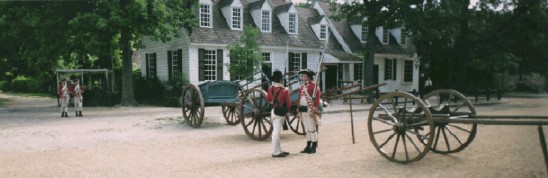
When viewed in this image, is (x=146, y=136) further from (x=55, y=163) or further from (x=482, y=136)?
(x=482, y=136)

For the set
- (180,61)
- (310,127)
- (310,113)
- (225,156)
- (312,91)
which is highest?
(180,61)

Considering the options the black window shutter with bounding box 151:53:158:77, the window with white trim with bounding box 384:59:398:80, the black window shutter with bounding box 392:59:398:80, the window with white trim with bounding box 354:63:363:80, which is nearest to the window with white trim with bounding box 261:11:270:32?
the black window shutter with bounding box 151:53:158:77

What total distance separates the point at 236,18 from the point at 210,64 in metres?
3.71

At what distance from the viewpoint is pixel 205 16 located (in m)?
24.8

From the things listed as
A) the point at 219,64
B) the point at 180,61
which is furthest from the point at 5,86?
the point at 219,64

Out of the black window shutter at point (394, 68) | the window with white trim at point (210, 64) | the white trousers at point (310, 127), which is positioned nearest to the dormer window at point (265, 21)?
the window with white trim at point (210, 64)

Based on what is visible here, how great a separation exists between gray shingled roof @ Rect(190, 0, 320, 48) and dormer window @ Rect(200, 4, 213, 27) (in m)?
0.37

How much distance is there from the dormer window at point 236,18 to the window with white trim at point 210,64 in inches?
103

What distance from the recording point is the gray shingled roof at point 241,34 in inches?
948

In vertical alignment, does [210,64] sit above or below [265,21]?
below

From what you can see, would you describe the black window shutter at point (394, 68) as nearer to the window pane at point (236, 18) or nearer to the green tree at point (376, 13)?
the green tree at point (376, 13)

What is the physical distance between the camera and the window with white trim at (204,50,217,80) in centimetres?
2409

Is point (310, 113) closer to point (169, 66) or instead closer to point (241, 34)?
point (241, 34)

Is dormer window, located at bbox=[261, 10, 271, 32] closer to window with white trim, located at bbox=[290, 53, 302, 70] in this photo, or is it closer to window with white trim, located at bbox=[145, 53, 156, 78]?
window with white trim, located at bbox=[290, 53, 302, 70]
